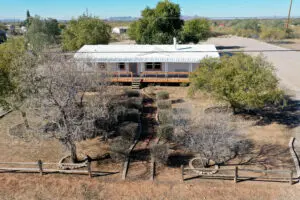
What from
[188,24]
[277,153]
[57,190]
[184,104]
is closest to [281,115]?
[277,153]

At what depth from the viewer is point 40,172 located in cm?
1075

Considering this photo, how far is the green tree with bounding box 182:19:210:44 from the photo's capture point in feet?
120

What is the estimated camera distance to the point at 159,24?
34.9 meters

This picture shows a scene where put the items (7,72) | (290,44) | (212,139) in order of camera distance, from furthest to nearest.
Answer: (290,44) < (7,72) < (212,139)

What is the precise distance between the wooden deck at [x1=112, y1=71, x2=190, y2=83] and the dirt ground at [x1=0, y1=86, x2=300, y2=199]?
10.8 metres

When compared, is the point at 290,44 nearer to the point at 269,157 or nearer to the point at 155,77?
the point at 155,77

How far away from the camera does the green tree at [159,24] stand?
114 ft

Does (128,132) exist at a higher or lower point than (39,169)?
higher

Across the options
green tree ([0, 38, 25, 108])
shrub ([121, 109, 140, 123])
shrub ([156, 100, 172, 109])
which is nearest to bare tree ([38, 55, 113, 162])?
green tree ([0, 38, 25, 108])

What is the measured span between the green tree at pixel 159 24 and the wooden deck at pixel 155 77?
40.7 feet

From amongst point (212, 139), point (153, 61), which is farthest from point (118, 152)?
point (153, 61)

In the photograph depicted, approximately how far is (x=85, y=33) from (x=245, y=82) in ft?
76.2

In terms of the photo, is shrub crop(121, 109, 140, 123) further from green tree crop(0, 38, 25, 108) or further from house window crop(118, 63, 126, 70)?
house window crop(118, 63, 126, 70)

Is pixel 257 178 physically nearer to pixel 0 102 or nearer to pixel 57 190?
pixel 57 190
